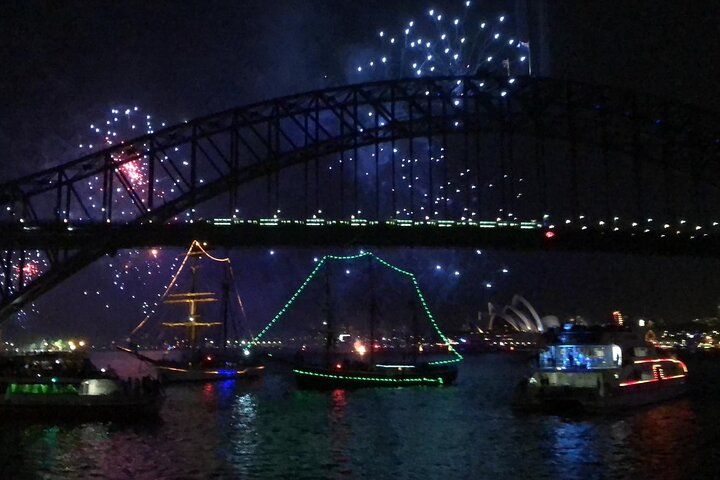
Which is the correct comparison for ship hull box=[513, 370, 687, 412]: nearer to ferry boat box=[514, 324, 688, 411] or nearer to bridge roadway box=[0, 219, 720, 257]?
ferry boat box=[514, 324, 688, 411]

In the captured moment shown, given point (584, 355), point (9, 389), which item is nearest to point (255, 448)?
point (9, 389)

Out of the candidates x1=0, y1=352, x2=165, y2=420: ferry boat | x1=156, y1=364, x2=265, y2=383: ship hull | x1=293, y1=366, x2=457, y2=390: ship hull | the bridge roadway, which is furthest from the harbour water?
x1=156, y1=364, x2=265, y2=383: ship hull

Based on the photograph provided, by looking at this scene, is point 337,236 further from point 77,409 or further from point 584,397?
point 77,409

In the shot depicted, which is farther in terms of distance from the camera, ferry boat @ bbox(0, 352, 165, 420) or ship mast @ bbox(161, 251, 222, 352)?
ship mast @ bbox(161, 251, 222, 352)

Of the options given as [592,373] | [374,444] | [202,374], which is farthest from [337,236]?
[374,444]

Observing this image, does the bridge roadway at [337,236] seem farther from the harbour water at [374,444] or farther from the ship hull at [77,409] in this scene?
the ship hull at [77,409]

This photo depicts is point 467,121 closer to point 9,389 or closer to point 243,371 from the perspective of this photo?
point 243,371

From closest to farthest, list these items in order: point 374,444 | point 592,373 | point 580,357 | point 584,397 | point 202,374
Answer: point 374,444
point 584,397
point 592,373
point 580,357
point 202,374
